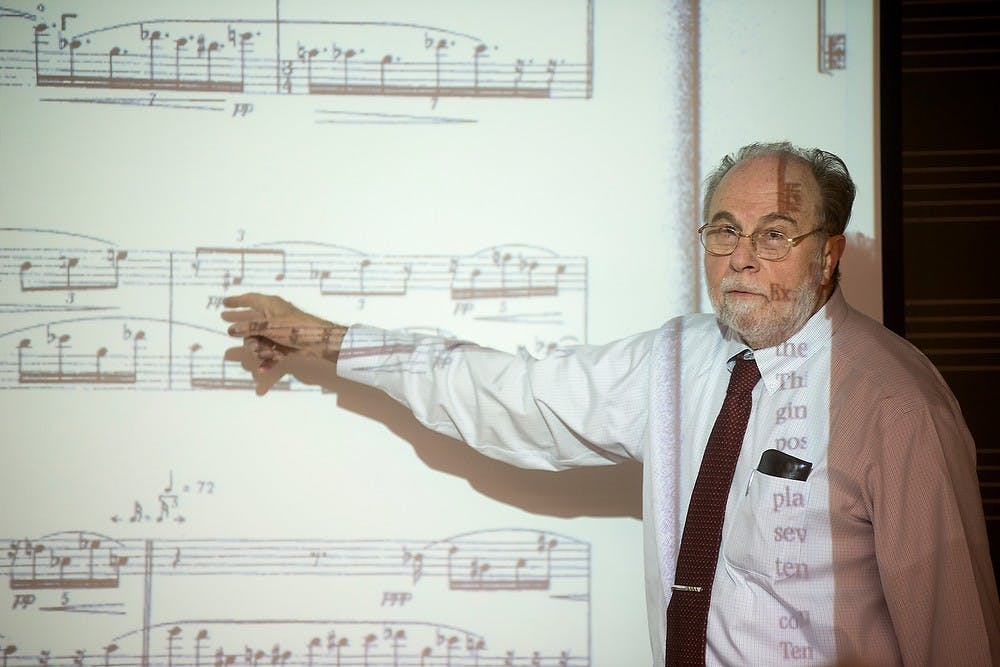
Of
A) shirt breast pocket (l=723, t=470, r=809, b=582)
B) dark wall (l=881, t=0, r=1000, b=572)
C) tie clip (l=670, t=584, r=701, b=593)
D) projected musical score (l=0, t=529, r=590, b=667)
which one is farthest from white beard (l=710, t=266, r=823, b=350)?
projected musical score (l=0, t=529, r=590, b=667)

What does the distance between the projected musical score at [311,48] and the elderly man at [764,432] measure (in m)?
0.42

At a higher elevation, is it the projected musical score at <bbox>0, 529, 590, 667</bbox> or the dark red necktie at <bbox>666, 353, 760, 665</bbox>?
the dark red necktie at <bbox>666, 353, 760, 665</bbox>

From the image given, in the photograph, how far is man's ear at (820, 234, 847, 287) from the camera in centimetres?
136

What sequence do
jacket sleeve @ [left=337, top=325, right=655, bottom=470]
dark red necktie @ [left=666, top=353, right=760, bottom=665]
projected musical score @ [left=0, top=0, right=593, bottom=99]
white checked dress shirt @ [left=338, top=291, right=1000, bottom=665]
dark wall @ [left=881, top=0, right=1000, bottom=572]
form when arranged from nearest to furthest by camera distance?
1. white checked dress shirt @ [left=338, top=291, right=1000, bottom=665]
2. dark red necktie @ [left=666, top=353, right=760, bottom=665]
3. jacket sleeve @ [left=337, top=325, right=655, bottom=470]
4. projected musical score @ [left=0, top=0, right=593, bottom=99]
5. dark wall @ [left=881, top=0, right=1000, bottom=572]

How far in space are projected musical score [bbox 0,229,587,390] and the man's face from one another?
42 centimetres

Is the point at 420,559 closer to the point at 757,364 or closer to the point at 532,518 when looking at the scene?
the point at 532,518

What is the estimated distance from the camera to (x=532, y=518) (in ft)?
5.40

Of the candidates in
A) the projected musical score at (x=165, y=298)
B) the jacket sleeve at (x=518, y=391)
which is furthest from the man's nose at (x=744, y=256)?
the projected musical score at (x=165, y=298)

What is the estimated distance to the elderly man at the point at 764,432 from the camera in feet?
3.92

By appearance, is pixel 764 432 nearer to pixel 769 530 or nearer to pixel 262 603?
pixel 769 530

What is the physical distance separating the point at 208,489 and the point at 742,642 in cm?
100

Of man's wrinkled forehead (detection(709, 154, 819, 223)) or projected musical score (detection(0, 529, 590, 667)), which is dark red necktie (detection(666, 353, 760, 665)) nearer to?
man's wrinkled forehead (detection(709, 154, 819, 223))

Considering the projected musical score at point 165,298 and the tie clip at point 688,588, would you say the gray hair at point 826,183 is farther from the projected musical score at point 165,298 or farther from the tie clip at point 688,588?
the tie clip at point 688,588

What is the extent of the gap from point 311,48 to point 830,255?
1.02m
